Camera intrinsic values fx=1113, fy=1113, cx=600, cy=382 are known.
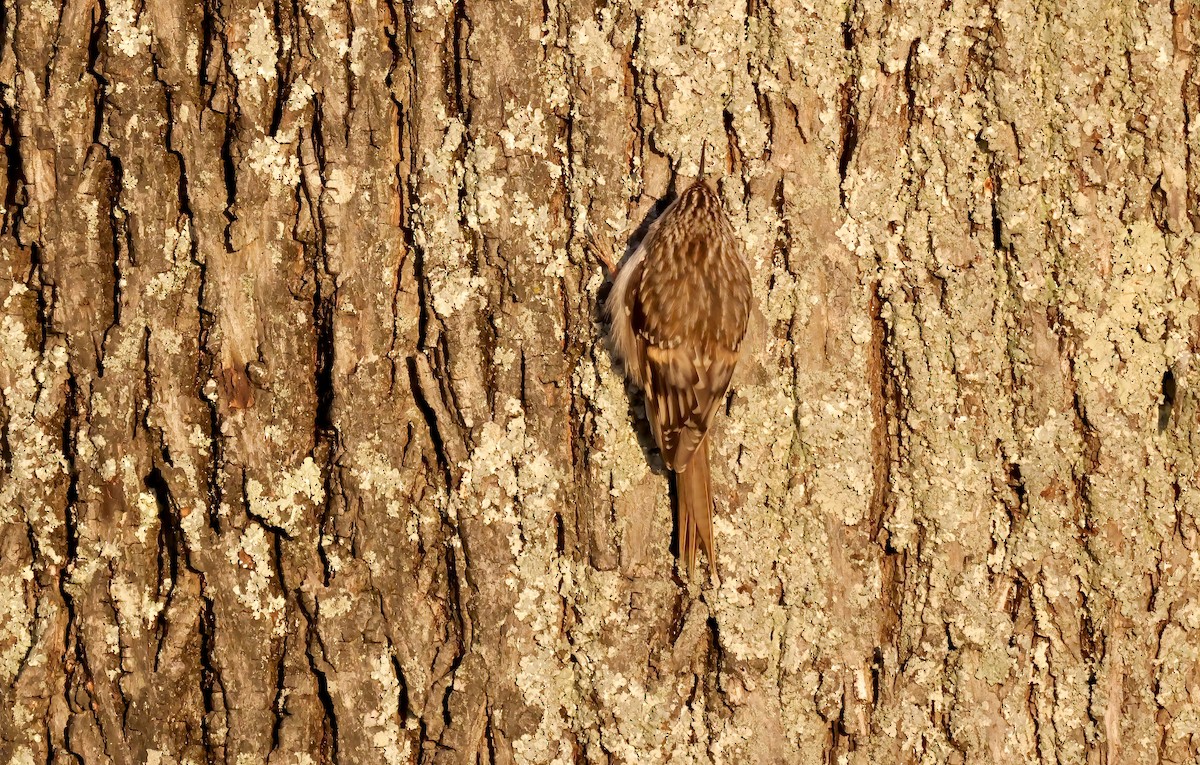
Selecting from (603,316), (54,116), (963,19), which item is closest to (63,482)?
(54,116)

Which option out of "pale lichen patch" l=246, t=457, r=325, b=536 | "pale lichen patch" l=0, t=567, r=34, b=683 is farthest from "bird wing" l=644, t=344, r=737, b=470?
"pale lichen patch" l=0, t=567, r=34, b=683

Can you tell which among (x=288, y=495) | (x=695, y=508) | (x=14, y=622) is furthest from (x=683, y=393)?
(x=14, y=622)

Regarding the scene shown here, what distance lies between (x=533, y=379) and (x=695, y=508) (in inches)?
15.0

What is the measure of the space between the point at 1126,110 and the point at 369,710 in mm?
1836

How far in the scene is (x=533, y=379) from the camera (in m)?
2.07

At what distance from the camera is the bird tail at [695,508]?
2.04 meters

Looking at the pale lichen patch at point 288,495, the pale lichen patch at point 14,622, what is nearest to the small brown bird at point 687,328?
the pale lichen patch at point 288,495

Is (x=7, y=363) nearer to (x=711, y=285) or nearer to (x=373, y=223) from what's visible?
(x=373, y=223)

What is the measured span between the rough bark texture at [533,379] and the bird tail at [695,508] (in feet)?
0.16

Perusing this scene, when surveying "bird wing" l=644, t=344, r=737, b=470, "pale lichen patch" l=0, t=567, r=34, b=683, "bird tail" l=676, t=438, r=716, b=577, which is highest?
"bird wing" l=644, t=344, r=737, b=470

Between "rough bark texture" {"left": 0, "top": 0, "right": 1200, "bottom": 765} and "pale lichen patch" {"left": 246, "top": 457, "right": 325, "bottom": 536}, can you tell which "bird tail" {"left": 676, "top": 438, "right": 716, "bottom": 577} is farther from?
"pale lichen patch" {"left": 246, "top": 457, "right": 325, "bottom": 536}

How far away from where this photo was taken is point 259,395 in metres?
2.04

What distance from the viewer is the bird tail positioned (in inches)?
80.5

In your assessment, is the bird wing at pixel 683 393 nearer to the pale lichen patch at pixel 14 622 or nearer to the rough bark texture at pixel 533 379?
the rough bark texture at pixel 533 379
